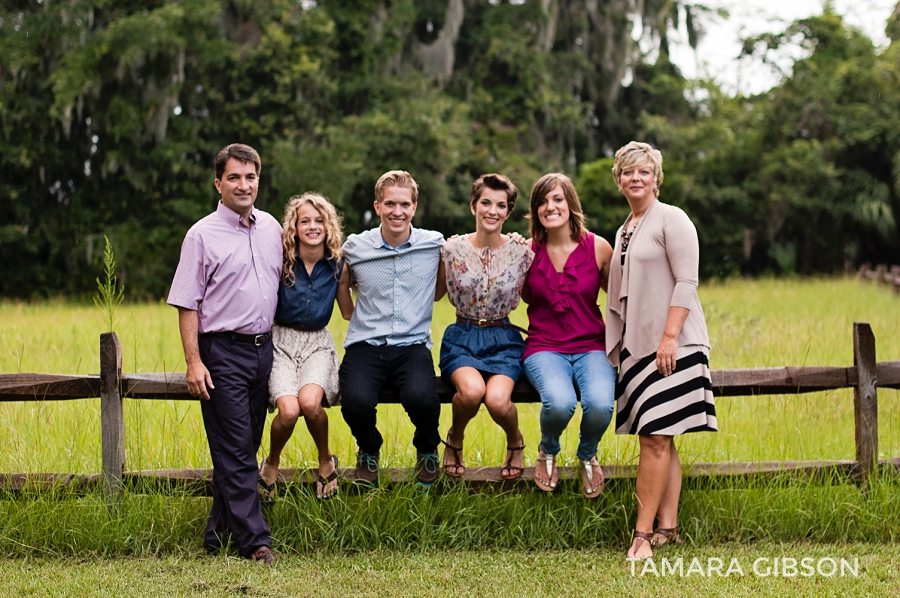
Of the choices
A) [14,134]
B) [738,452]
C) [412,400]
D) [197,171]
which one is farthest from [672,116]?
[412,400]

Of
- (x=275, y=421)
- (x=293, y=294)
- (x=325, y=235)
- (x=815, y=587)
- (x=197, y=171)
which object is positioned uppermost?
(x=197, y=171)

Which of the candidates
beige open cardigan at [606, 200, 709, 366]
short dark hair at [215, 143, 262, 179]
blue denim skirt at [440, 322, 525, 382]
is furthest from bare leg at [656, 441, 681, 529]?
short dark hair at [215, 143, 262, 179]

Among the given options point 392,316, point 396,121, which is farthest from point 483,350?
point 396,121

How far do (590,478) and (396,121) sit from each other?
1741cm

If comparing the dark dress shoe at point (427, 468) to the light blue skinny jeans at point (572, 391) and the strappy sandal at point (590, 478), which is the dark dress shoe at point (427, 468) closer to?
the light blue skinny jeans at point (572, 391)

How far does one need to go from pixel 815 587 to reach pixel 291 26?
19950 millimetres

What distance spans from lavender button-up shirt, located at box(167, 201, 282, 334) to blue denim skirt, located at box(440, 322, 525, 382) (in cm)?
97

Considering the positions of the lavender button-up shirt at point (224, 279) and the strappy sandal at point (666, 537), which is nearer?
the lavender button-up shirt at point (224, 279)

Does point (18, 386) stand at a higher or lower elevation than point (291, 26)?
lower

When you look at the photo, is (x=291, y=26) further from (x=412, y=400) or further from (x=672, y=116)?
(x=412, y=400)

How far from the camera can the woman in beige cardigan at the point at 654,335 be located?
4.24m

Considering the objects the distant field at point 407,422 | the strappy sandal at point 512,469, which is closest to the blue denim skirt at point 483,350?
the strappy sandal at point 512,469

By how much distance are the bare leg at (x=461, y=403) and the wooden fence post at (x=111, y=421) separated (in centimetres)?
174

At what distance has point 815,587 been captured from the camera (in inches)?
158
